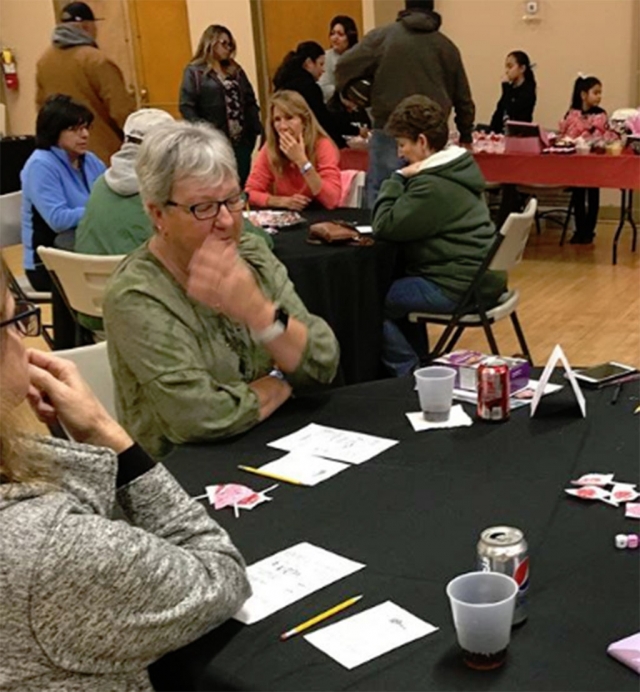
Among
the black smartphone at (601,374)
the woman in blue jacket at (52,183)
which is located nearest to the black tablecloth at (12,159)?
the woman in blue jacket at (52,183)

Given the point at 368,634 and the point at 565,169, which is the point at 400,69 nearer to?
the point at 565,169

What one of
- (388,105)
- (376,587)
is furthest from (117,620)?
(388,105)

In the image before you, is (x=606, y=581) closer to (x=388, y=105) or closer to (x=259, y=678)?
(x=259, y=678)

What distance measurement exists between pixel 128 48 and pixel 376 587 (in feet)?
29.8

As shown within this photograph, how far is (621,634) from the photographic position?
131 centimetres

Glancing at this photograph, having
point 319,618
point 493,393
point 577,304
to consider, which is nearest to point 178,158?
point 493,393

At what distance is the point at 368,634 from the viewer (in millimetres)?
1365

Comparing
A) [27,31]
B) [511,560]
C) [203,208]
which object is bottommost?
[511,560]

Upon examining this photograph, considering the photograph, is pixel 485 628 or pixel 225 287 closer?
pixel 485 628

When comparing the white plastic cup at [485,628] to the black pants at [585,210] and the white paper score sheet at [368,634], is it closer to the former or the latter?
the white paper score sheet at [368,634]

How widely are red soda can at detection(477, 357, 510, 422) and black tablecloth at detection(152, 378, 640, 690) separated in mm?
35

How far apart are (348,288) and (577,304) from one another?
6.80ft

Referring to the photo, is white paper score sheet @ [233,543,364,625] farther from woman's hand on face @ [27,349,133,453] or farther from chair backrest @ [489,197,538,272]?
chair backrest @ [489,197,538,272]

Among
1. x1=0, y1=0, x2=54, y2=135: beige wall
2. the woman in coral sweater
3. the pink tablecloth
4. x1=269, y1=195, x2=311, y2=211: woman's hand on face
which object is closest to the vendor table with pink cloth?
the pink tablecloth
